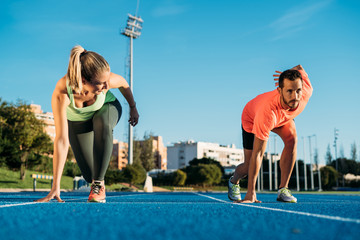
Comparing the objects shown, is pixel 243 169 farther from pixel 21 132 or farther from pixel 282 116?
pixel 21 132

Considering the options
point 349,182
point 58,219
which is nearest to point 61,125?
point 58,219

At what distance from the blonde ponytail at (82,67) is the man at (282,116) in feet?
6.43

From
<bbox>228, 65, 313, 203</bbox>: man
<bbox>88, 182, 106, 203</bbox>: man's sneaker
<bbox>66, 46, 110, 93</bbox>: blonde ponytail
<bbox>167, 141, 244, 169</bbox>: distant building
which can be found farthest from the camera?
<bbox>167, 141, 244, 169</bbox>: distant building

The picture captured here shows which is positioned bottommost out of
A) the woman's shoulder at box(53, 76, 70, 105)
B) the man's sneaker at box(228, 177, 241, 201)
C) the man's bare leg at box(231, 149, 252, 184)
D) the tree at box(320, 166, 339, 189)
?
the tree at box(320, 166, 339, 189)

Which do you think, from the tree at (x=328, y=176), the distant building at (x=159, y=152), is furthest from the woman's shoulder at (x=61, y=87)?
the distant building at (x=159, y=152)

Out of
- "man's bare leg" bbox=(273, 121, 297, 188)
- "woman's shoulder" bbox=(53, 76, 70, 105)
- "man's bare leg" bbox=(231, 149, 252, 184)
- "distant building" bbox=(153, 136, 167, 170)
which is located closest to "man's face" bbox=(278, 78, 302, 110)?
"man's bare leg" bbox=(273, 121, 297, 188)

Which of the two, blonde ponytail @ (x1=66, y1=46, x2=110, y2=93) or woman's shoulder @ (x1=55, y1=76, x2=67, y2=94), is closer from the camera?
blonde ponytail @ (x1=66, y1=46, x2=110, y2=93)

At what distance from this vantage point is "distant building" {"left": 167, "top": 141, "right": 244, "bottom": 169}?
363ft

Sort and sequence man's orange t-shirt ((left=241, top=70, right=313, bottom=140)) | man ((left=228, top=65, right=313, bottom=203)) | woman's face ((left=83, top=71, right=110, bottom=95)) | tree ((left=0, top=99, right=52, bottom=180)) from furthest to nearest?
tree ((left=0, top=99, right=52, bottom=180)) < man's orange t-shirt ((left=241, top=70, right=313, bottom=140)) < man ((left=228, top=65, right=313, bottom=203)) < woman's face ((left=83, top=71, right=110, bottom=95))

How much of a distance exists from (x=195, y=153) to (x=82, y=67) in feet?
351

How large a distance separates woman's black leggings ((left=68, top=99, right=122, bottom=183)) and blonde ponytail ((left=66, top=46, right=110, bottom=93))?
686mm

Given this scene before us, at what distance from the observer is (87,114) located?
420 cm

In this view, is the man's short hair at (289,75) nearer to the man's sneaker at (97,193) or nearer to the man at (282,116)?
the man at (282,116)

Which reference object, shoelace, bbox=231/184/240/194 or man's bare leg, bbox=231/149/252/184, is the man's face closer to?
man's bare leg, bbox=231/149/252/184
